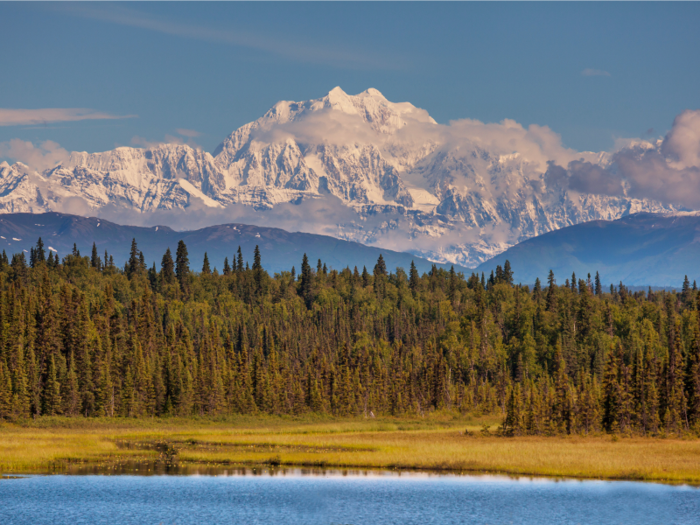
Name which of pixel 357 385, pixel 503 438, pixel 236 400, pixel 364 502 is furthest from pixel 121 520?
pixel 357 385

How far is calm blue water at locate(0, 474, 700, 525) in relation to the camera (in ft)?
195

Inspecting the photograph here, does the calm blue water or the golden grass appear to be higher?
the golden grass

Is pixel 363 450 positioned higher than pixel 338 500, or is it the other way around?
pixel 363 450

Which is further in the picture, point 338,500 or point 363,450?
point 363,450

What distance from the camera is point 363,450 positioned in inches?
3917

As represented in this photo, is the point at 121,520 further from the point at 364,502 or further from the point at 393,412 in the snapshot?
the point at 393,412

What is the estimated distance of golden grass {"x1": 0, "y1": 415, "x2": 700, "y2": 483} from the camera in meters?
81.3

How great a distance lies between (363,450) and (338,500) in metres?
33.7

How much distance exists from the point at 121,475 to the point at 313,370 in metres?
116

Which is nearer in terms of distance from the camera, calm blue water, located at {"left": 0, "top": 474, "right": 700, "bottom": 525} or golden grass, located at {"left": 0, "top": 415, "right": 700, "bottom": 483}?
calm blue water, located at {"left": 0, "top": 474, "right": 700, "bottom": 525}

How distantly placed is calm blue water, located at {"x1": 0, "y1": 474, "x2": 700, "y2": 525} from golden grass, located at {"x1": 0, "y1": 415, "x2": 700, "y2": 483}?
581cm

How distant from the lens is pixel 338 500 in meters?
66.1

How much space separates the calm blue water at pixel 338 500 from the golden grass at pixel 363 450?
5812 millimetres

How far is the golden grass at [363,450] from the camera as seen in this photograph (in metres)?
81.3
